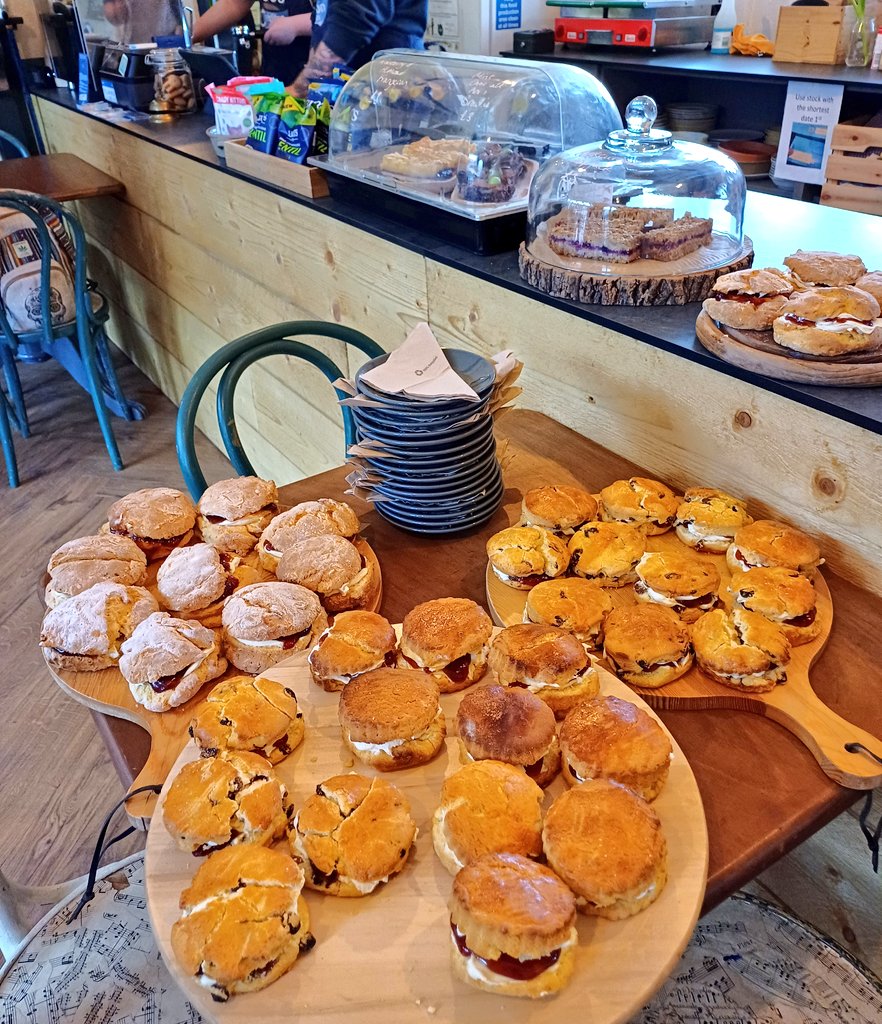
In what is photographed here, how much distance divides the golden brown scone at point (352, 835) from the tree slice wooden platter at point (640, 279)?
86 cm

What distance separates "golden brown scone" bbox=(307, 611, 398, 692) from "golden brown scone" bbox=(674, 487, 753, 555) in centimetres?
42

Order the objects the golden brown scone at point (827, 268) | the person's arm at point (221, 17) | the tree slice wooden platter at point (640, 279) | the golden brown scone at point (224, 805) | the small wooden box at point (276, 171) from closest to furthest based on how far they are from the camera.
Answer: the golden brown scone at point (224, 805), the golden brown scone at point (827, 268), the tree slice wooden platter at point (640, 279), the small wooden box at point (276, 171), the person's arm at point (221, 17)

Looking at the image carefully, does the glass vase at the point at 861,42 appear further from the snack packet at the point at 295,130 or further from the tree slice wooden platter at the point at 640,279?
the tree slice wooden platter at the point at 640,279

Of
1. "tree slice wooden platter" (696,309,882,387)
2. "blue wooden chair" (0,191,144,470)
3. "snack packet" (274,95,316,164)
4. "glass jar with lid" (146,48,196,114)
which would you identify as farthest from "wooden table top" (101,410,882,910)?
"glass jar with lid" (146,48,196,114)

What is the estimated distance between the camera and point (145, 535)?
3.62ft

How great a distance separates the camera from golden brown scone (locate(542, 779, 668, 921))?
2.03ft

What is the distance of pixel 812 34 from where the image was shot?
11.2 feet

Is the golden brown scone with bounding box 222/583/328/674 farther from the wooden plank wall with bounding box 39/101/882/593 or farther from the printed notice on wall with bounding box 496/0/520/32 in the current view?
the printed notice on wall with bounding box 496/0/520/32

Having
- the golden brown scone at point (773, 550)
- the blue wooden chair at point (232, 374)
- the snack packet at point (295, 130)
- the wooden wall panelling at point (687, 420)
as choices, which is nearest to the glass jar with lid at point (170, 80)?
the snack packet at point (295, 130)

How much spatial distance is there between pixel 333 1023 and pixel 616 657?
0.44m

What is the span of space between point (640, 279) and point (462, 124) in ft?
2.69

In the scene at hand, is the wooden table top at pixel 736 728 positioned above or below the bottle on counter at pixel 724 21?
below

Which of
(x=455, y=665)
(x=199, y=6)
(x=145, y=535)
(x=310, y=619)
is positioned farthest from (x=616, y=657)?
(x=199, y=6)

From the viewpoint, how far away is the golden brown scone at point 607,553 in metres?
0.99
